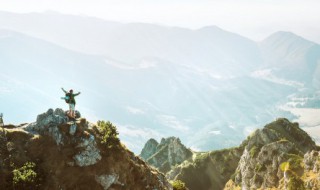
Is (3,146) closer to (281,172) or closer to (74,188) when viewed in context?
(74,188)

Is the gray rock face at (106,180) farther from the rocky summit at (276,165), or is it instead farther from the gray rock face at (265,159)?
the gray rock face at (265,159)

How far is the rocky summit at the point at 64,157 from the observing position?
52859 mm

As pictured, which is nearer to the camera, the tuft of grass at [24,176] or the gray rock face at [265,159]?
the tuft of grass at [24,176]

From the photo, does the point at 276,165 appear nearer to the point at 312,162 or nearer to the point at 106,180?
the point at 312,162

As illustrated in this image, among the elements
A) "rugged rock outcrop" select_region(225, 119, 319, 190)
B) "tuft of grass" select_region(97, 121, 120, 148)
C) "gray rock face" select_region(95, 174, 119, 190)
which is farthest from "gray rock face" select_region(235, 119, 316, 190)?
"gray rock face" select_region(95, 174, 119, 190)

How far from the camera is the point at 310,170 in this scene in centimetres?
12112

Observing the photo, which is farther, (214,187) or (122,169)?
(214,187)

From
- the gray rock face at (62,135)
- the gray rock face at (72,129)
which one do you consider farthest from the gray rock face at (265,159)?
the gray rock face at (72,129)

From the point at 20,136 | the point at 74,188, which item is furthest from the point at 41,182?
the point at 20,136

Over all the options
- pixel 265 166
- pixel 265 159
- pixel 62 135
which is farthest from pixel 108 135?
pixel 265 159

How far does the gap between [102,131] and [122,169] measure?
296 inches

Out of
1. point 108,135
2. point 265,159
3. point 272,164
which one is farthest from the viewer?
point 265,159

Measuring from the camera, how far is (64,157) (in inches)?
2259

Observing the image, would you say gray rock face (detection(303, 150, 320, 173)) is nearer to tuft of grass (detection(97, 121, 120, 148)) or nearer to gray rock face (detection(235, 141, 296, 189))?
gray rock face (detection(235, 141, 296, 189))
